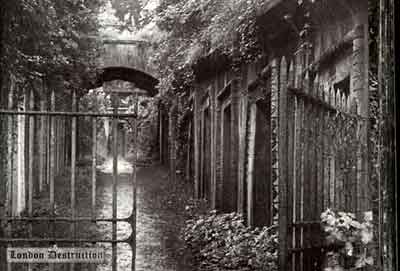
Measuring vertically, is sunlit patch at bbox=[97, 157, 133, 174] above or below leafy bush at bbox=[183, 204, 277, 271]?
above

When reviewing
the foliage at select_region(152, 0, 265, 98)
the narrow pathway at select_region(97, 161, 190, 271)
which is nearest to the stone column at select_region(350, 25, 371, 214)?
the foliage at select_region(152, 0, 265, 98)

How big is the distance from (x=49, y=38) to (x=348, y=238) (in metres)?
5.11

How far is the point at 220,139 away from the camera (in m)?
10.6

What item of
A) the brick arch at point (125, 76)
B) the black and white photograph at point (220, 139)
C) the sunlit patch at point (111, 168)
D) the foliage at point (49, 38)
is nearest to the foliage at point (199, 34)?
the black and white photograph at point (220, 139)

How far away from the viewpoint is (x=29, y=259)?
460 centimetres

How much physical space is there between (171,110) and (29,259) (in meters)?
12.2

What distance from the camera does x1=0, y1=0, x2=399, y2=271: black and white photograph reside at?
420 centimetres

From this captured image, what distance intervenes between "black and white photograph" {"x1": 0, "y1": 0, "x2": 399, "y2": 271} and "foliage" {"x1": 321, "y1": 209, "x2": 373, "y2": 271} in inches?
0.5

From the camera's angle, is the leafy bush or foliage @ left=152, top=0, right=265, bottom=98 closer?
the leafy bush

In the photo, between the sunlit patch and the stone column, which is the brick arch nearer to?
the sunlit patch

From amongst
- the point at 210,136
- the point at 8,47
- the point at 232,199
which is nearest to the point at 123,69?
the point at 210,136

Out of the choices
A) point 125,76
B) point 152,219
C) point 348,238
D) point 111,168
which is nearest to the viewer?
point 348,238

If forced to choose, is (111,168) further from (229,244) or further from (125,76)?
(229,244)

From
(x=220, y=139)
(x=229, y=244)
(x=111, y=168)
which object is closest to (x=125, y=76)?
(x=111, y=168)
